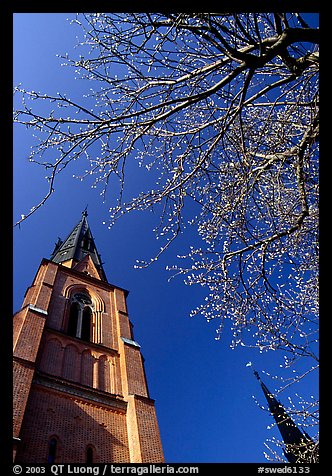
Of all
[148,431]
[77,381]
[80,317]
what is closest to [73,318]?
[80,317]

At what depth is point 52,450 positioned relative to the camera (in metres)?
10.0

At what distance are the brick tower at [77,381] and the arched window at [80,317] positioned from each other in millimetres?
48

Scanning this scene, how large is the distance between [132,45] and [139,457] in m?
10.6

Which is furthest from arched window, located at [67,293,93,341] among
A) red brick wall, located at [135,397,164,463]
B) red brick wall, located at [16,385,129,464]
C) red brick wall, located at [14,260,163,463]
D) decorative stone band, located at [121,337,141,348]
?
red brick wall, located at [135,397,164,463]

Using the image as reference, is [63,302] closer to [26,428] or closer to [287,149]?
[26,428]

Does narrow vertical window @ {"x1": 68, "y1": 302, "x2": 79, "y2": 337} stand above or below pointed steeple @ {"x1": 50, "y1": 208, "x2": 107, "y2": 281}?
below

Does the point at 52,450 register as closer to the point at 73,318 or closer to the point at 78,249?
the point at 73,318

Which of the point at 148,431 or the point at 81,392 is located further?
the point at 81,392

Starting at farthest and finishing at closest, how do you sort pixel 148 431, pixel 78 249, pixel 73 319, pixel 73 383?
pixel 78 249, pixel 73 319, pixel 73 383, pixel 148 431

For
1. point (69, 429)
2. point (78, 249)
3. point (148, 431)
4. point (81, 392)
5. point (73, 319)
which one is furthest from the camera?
point (78, 249)

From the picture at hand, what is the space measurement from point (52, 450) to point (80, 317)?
8081 millimetres

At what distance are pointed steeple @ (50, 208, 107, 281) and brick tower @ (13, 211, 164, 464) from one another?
5243mm

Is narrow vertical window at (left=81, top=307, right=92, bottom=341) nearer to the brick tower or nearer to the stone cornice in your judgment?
the brick tower

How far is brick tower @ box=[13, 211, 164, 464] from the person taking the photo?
10398 mm
